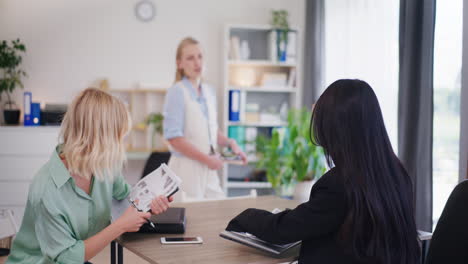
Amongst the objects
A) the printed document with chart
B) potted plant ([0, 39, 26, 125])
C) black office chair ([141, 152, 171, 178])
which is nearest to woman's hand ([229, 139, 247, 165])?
black office chair ([141, 152, 171, 178])

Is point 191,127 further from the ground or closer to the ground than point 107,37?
closer to the ground

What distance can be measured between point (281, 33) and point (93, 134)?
11.6ft

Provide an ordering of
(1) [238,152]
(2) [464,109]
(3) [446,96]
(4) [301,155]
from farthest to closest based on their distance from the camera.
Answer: (4) [301,155], (1) [238,152], (3) [446,96], (2) [464,109]

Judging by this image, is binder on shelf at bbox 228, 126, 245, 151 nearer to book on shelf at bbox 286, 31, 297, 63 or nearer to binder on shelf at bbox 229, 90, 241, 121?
binder on shelf at bbox 229, 90, 241, 121

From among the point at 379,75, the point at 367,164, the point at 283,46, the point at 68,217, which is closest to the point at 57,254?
the point at 68,217

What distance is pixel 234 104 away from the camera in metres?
4.92

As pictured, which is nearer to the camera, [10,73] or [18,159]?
[18,159]

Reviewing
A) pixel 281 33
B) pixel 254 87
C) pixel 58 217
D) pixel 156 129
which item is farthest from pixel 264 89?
pixel 58 217

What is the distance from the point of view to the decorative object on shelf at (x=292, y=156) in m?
4.19

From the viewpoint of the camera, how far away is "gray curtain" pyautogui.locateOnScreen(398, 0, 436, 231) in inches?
120

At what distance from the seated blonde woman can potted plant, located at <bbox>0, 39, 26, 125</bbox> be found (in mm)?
3359

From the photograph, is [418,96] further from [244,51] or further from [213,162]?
[244,51]

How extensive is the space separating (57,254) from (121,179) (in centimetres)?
45

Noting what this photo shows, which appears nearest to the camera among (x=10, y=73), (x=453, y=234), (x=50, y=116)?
(x=453, y=234)
